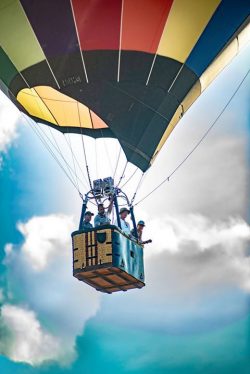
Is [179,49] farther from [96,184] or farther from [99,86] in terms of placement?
[96,184]

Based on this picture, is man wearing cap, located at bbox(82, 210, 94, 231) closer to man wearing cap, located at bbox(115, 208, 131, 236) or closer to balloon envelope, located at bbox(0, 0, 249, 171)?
man wearing cap, located at bbox(115, 208, 131, 236)

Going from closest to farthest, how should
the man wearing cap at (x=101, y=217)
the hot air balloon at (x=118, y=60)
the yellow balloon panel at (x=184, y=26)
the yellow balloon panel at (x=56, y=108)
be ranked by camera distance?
the man wearing cap at (x=101, y=217) → the hot air balloon at (x=118, y=60) → the yellow balloon panel at (x=184, y=26) → the yellow balloon panel at (x=56, y=108)

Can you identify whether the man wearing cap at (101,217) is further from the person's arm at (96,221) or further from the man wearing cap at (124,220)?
the man wearing cap at (124,220)

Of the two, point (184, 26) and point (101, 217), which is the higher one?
point (184, 26)

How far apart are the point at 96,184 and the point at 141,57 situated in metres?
1.44

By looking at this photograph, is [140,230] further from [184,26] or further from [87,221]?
[184,26]

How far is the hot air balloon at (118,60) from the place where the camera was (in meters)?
12.1

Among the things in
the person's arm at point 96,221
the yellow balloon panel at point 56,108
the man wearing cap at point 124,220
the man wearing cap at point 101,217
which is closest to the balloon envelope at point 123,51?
the yellow balloon panel at point 56,108

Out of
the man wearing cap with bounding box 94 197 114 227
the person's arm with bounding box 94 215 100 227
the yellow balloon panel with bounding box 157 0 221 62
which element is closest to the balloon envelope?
the yellow balloon panel with bounding box 157 0 221 62

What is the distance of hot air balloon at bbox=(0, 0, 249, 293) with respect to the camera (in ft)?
39.8

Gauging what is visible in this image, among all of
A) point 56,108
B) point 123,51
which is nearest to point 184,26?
point 123,51

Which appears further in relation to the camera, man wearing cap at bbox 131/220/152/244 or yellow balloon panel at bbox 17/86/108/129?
yellow balloon panel at bbox 17/86/108/129

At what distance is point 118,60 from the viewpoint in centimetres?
1252

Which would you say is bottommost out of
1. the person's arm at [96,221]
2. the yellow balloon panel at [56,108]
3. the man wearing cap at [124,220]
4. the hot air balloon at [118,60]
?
the person's arm at [96,221]
